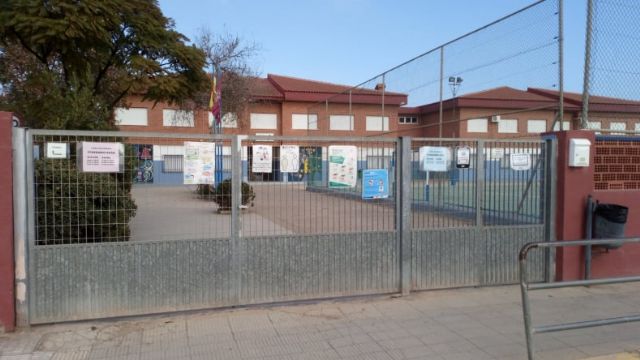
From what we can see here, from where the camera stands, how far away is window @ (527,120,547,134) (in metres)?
10.2

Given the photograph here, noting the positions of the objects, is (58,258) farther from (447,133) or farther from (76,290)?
(447,133)

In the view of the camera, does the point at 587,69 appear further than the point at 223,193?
Yes

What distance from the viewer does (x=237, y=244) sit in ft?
17.9

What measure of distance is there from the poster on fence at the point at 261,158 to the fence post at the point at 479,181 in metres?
2.76

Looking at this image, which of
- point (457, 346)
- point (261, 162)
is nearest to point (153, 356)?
point (261, 162)

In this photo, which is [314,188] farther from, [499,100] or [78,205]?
[499,100]

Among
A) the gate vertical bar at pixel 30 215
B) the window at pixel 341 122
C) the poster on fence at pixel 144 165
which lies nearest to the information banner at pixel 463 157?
the poster on fence at pixel 144 165

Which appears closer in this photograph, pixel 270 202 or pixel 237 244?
pixel 237 244

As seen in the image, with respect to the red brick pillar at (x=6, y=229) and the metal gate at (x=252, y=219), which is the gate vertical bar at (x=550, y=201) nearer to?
the metal gate at (x=252, y=219)

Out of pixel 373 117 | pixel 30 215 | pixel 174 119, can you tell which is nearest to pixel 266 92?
pixel 174 119

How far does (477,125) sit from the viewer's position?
1201 centimetres

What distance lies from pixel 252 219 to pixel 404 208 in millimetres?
1880

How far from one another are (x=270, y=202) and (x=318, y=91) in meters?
32.5

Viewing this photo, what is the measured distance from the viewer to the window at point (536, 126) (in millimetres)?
10212
